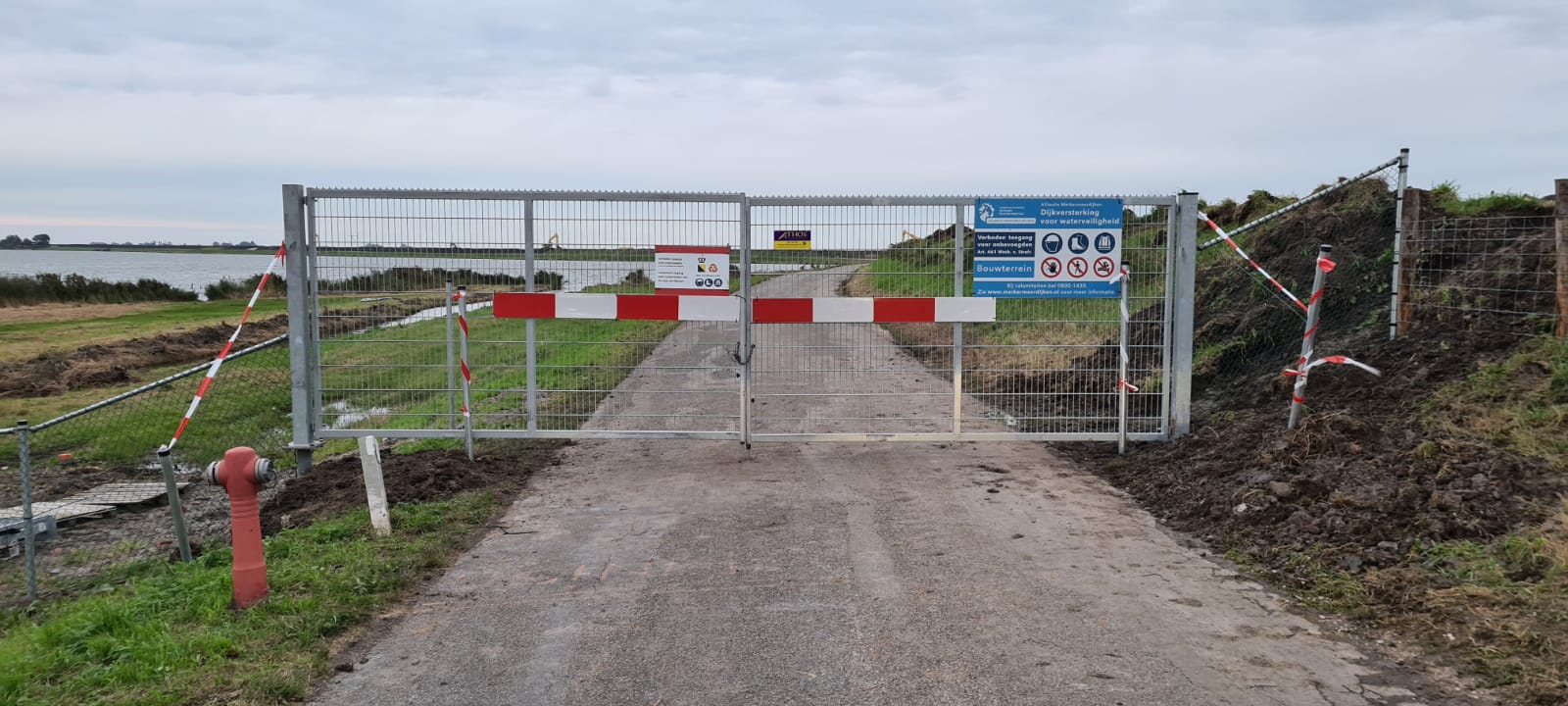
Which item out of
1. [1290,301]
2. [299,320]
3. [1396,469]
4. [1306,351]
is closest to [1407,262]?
[1290,301]

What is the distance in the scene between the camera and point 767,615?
16.8 ft

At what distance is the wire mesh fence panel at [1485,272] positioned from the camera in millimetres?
8422

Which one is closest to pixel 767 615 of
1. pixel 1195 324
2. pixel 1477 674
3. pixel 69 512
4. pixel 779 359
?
pixel 1477 674

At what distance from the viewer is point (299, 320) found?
355 inches

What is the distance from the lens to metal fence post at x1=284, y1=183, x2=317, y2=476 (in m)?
8.90

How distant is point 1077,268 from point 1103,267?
26 cm

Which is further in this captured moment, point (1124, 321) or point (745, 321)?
point (745, 321)

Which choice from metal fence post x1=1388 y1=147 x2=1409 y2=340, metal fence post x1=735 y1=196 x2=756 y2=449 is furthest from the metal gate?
metal fence post x1=1388 y1=147 x2=1409 y2=340

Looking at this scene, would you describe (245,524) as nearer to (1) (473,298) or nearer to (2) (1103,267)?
(1) (473,298)

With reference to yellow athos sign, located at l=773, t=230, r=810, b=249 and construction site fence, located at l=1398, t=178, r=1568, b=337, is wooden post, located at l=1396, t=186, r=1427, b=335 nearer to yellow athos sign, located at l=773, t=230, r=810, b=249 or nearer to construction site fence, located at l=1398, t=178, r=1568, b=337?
construction site fence, located at l=1398, t=178, r=1568, b=337

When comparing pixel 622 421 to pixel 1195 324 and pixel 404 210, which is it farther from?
pixel 1195 324

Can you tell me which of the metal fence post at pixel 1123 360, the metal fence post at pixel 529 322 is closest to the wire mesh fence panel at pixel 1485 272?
the metal fence post at pixel 1123 360

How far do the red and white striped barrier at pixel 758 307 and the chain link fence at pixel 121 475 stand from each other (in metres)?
2.96

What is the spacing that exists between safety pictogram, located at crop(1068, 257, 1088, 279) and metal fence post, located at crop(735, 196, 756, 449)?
3.02 m
